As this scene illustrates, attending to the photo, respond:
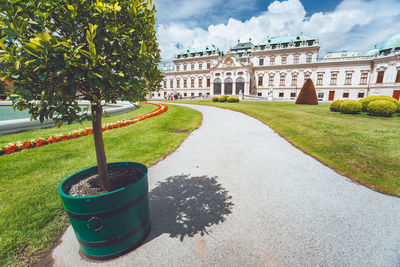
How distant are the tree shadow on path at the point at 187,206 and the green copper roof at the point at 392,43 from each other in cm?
5688

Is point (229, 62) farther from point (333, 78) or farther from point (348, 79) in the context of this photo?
point (348, 79)

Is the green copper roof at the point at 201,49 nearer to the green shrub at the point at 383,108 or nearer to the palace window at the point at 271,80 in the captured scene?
the palace window at the point at 271,80

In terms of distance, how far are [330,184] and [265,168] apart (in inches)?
57.0

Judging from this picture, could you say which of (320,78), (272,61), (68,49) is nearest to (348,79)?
(320,78)

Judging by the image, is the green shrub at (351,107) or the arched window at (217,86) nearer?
the green shrub at (351,107)

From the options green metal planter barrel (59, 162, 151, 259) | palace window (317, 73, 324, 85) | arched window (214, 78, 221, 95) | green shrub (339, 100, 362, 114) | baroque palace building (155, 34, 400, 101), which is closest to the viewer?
green metal planter barrel (59, 162, 151, 259)

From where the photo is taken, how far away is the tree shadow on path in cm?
274

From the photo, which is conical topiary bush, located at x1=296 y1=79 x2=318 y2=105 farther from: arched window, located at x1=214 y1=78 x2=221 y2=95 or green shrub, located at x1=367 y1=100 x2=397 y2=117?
arched window, located at x1=214 y1=78 x2=221 y2=95

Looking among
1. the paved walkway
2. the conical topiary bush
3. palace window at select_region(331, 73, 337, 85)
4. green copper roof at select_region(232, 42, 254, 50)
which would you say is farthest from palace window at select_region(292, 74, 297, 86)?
the paved walkway

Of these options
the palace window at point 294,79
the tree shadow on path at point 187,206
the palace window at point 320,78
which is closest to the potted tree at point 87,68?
the tree shadow on path at point 187,206

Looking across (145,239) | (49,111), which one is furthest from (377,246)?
(49,111)

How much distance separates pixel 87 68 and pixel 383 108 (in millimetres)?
19071

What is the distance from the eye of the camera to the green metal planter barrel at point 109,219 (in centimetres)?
205

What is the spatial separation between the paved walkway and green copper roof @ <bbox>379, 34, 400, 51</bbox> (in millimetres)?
54158
